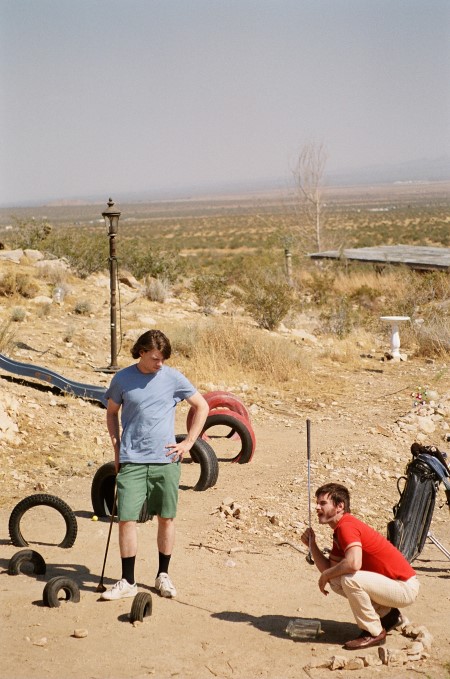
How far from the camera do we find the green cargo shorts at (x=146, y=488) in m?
5.80

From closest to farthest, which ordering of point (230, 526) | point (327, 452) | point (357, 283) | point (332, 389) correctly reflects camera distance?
point (230, 526), point (327, 452), point (332, 389), point (357, 283)

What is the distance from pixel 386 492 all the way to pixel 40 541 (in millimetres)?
3441

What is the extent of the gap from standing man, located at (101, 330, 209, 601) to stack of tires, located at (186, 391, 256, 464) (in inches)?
Answer: 116

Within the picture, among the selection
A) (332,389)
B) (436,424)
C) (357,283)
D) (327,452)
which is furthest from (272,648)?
(357,283)

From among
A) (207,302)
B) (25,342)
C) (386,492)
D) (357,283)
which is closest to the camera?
(386,492)

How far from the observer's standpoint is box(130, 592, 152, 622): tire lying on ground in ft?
18.5

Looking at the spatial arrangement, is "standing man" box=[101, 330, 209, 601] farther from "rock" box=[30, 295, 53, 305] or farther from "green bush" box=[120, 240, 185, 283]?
"green bush" box=[120, 240, 185, 283]

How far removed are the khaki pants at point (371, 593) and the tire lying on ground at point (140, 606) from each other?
110 cm

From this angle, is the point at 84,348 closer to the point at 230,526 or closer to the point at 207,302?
the point at 207,302

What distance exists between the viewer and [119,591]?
595 centimetres

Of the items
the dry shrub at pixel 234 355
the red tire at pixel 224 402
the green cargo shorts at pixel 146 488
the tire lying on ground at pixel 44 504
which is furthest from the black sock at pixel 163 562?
the dry shrub at pixel 234 355

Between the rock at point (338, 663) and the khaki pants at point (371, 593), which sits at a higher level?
the khaki pants at point (371, 593)

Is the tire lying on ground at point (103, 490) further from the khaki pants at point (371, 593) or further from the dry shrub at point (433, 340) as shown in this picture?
the dry shrub at point (433, 340)

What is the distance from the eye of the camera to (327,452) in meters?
10.0
